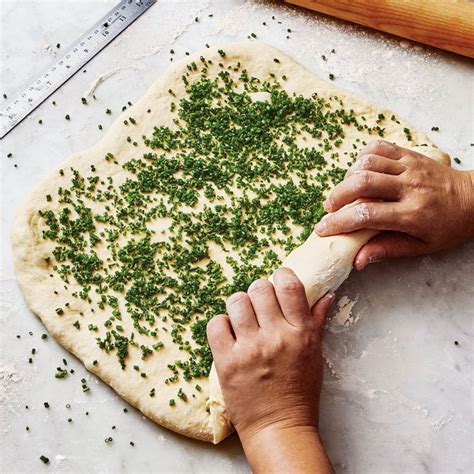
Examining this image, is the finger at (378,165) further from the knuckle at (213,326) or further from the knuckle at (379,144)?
the knuckle at (213,326)

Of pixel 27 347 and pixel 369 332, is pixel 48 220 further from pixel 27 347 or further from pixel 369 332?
pixel 369 332

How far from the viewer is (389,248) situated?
1.91 metres

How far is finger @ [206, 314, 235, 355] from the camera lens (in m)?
1.68

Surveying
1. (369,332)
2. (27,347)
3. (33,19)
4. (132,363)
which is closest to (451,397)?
(369,332)

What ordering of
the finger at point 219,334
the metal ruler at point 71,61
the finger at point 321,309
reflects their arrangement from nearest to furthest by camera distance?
the finger at point 219,334 → the finger at point 321,309 → the metal ruler at point 71,61

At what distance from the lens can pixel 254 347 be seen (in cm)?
166

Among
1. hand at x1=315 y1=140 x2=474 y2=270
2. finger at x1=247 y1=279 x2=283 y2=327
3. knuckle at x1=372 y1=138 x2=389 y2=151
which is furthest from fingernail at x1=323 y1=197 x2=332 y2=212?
finger at x1=247 y1=279 x2=283 y2=327

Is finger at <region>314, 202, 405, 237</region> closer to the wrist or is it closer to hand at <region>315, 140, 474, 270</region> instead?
hand at <region>315, 140, 474, 270</region>

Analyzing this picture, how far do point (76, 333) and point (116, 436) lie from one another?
32 centimetres

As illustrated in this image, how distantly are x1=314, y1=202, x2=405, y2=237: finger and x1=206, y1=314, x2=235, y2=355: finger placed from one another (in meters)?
0.39

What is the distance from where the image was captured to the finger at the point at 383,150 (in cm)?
187

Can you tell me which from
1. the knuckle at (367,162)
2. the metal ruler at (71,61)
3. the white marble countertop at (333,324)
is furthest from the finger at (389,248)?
the metal ruler at (71,61)

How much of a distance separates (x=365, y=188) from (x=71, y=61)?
1227 mm

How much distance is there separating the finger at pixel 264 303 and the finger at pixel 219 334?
0.09 meters
